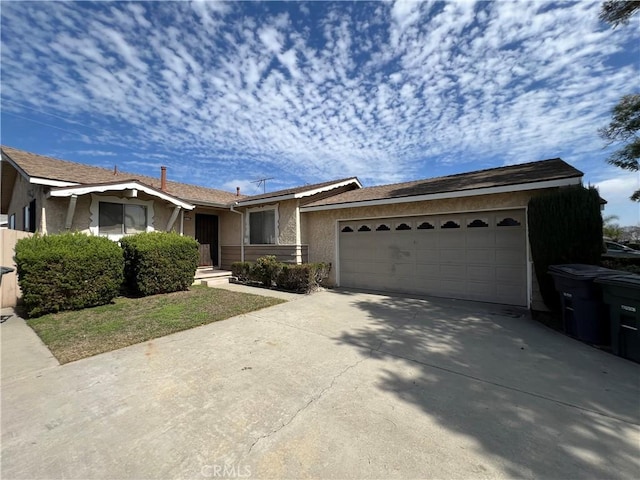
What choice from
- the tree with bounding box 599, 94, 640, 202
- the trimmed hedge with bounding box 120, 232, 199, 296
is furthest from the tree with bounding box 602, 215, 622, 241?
the trimmed hedge with bounding box 120, 232, 199, 296

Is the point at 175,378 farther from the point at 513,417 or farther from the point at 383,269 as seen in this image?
the point at 383,269

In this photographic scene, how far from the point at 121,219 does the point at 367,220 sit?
8.46m

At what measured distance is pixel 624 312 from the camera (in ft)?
13.2

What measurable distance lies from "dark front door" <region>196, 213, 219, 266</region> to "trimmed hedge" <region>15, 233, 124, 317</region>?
5.60m

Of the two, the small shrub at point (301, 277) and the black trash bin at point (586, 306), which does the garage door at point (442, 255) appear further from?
the black trash bin at point (586, 306)

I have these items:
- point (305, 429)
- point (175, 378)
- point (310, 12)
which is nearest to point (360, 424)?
point (305, 429)

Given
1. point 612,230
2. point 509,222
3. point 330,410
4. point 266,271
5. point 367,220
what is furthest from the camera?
point 612,230

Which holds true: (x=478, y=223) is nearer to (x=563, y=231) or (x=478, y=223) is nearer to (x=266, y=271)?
(x=563, y=231)

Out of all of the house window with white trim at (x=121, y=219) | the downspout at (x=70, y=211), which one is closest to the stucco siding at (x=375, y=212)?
the house window with white trim at (x=121, y=219)

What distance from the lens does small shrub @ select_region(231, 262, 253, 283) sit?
1072cm

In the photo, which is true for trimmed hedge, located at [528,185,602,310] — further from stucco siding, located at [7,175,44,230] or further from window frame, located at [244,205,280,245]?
stucco siding, located at [7,175,44,230]

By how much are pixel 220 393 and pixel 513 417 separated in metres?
2.98

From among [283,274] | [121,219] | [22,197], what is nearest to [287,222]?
[283,274]

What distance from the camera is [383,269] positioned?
9.31 metres
